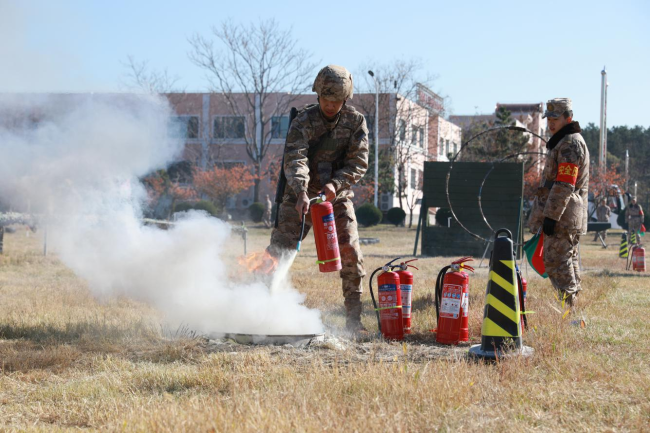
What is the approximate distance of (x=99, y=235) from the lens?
8.24 metres

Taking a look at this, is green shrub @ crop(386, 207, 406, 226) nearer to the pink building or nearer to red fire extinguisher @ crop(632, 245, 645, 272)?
the pink building

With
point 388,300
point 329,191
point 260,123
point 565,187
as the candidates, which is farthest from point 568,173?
point 260,123

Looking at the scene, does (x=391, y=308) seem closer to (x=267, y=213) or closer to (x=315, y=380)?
(x=315, y=380)

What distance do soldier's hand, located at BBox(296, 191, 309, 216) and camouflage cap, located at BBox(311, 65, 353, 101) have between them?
2.95 feet

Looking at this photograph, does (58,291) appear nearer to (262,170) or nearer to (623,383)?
(623,383)

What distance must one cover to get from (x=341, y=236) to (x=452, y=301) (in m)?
1.16

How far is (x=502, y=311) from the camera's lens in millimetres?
4898

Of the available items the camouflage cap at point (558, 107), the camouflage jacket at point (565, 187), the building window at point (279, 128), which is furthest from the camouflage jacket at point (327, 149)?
the building window at point (279, 128)

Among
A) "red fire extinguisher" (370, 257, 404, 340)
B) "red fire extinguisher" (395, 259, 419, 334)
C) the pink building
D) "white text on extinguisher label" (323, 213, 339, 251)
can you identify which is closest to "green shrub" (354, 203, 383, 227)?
the pink building

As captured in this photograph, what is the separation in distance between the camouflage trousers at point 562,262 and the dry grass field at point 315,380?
0.40 meters

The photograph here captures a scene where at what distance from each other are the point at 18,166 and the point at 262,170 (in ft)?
123

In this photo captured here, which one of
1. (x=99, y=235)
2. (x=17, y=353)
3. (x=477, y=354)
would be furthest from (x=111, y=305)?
(x=477, y=354)

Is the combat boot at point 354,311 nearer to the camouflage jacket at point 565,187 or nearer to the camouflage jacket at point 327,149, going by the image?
the camouflage jacket at point 327,149

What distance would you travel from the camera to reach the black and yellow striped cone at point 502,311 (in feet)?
15.8
